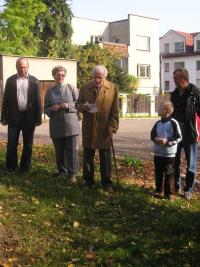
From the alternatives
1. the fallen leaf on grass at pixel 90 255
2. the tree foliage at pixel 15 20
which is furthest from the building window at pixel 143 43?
the fallen leaf on grass at pixel 90 255

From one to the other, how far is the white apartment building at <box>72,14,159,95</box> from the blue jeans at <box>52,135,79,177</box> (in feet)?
153

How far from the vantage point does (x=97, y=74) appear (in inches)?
307

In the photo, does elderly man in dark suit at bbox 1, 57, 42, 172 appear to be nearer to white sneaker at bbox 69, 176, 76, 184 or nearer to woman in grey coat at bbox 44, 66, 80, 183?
woman in grey coat at bbox 44, 66, 80, 183

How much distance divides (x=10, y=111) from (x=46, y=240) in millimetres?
3253

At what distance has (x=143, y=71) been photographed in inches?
2281

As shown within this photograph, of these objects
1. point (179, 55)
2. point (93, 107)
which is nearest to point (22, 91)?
point (93, 107)

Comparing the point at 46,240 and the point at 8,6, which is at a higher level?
the point at 8,6

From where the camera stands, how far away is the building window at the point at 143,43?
57.3m

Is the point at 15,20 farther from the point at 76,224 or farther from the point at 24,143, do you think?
Answer: the point at 76,224

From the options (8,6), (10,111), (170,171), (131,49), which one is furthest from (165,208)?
(131,49)

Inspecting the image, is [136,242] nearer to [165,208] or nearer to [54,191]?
[165,208]

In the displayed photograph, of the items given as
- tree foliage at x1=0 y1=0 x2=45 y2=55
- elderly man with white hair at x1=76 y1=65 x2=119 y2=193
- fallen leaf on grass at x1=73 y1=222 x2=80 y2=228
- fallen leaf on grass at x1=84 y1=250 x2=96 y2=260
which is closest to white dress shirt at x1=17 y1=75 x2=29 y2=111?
elderly man with white hair at x1=76 y1=65 x2=119 y2=193

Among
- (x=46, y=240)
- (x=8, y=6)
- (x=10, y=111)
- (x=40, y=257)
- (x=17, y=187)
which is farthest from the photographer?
(x=8, y=6)

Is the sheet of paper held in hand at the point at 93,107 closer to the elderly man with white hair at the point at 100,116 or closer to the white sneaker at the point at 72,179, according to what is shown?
the elderly man with white hair at the point at 100,116
